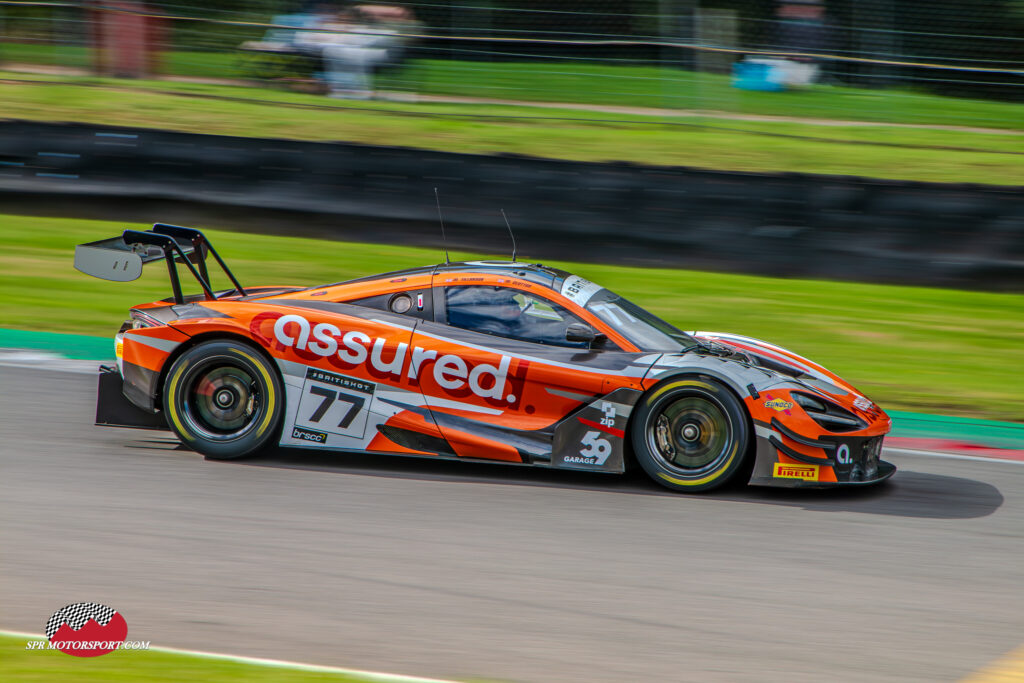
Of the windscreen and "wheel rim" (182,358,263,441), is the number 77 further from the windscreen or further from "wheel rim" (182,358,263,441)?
the windscreen

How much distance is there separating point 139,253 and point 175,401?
0.90m

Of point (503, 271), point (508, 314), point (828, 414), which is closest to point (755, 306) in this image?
point (828, 414)

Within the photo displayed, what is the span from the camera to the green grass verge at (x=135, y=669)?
3.69m

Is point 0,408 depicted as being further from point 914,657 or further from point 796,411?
point 914,657

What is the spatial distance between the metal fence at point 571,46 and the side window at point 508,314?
313 inches

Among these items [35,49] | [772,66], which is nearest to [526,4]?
[772,66]

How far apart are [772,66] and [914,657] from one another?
34.4 feet

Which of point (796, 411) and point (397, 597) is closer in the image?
point (397, 597)

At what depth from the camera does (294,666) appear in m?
3.92

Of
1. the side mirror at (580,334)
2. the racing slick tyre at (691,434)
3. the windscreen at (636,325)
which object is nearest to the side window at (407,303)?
the side mirror at (580,334)

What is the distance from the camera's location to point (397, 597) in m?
4.71

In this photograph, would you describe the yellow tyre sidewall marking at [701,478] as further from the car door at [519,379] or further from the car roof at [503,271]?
the car roof at [503,271]

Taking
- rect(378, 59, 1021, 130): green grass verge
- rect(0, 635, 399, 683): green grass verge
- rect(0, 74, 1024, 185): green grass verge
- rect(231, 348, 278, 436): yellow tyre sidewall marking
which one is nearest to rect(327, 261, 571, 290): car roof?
rect(231, 348, 278, 436): yellow tyre sidewall marking

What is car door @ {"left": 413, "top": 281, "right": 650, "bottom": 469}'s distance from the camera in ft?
20.3
